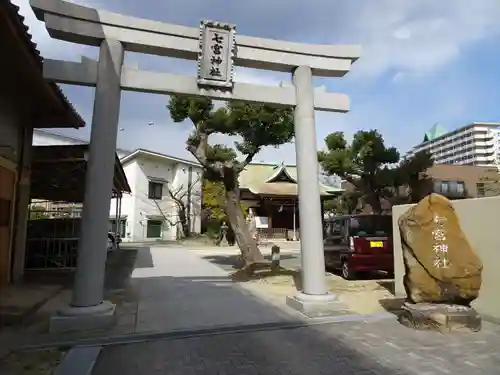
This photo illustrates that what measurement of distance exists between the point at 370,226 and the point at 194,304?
5.72 m

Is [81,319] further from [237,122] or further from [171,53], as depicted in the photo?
[237,122]

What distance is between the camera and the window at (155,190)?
33903mm

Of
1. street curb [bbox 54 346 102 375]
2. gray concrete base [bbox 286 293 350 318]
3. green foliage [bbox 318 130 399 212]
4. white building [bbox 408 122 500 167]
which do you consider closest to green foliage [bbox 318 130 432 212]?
green foliage [bbox 318 130 399 212]

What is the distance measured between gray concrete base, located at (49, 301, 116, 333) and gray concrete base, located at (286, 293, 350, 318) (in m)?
3.02

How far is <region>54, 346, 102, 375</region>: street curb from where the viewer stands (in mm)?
4159

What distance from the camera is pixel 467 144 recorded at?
129 ft

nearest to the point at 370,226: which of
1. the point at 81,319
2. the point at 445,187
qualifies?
the point at 81,319

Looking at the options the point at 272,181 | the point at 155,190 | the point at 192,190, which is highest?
the point at 272,181

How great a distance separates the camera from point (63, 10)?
6.03m

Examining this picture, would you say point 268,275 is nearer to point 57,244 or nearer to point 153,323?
point 153,323

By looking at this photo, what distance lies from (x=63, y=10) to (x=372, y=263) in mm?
Answer: 9132

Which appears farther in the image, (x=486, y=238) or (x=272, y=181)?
(x=272, y=181)

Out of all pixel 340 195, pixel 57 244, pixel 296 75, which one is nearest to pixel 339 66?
pixel 296 75

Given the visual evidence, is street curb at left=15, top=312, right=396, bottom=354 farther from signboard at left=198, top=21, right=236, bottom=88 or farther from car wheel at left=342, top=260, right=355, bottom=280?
car wheel at left=342, top=260, right=355, bottom=280
